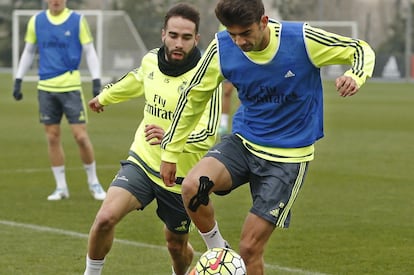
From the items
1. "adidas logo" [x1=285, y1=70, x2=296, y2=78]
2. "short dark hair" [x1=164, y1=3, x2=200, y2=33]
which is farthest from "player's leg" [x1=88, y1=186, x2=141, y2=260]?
"adidas logo" [x1=285, y1=70, x2=296, y2=78]

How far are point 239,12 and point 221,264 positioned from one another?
1456mm

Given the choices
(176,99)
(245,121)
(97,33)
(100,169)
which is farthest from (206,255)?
(97,33)

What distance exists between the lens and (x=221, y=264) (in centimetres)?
575

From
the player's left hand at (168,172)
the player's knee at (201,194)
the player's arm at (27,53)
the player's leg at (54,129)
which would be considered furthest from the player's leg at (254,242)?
the player's arm at (27,53)

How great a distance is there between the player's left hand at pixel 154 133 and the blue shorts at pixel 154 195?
27 centimetres

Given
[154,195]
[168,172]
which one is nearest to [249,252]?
[168,172]

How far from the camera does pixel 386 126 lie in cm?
2403

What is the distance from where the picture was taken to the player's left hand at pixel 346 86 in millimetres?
5910

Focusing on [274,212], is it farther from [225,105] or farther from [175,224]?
[225,105]

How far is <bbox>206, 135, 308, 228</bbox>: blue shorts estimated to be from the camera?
6398 millimetres

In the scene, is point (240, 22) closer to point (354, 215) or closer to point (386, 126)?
point (354, 215)

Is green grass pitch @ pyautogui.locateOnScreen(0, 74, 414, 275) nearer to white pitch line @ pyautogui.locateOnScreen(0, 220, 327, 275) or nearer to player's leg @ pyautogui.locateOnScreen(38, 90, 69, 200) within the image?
white pitch line @ pyautogui.locateOnScreen(0, 220, 327, 275)

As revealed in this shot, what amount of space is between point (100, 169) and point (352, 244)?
21.1ft

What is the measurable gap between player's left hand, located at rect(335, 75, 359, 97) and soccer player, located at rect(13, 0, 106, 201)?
6217 mm
